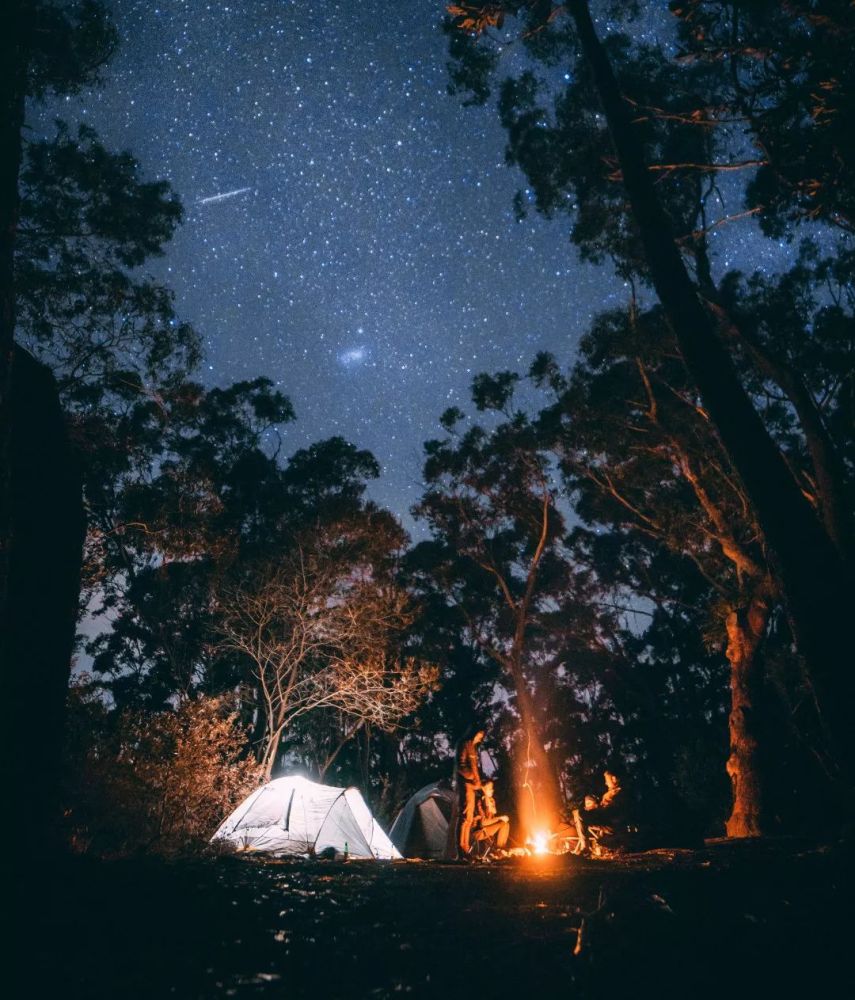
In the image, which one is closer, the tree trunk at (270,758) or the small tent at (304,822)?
the small tent at (304,822)

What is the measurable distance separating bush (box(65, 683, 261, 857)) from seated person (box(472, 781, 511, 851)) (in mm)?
4767

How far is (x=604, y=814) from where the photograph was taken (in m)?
10.1

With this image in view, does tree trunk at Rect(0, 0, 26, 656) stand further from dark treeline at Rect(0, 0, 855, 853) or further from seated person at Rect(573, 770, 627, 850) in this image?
seated person at Rect(573, 770, 627, 850)

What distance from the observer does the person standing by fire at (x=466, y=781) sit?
30.4 feet

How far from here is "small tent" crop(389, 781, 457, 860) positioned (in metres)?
17.3

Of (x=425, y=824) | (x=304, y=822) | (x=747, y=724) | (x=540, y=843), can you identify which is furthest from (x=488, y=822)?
(x=425, y=824)

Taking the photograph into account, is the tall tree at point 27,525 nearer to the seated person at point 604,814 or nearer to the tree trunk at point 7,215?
the tree trunk at point 7,215

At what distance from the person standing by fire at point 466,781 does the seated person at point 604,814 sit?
84.3 inches

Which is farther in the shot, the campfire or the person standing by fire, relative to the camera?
the campfire

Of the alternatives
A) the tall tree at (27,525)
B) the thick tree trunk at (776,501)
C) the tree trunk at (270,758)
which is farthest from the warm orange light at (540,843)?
the tall tree at (27,525)

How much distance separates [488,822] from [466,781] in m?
1.08

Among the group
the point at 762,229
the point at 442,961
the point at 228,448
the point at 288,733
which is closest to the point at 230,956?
the point at 442,961

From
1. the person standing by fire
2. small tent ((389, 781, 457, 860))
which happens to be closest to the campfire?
the person standing by fire

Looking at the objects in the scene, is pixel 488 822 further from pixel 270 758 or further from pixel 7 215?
pixel 7 215
